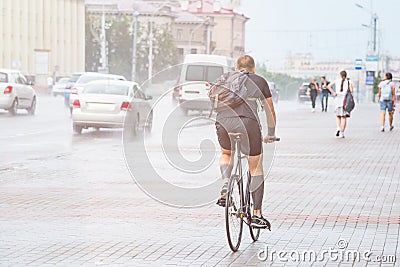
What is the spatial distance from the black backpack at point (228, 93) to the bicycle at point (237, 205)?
0.28m

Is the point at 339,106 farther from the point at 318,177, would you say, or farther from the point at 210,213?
the point at 210,213

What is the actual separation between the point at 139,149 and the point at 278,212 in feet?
32.9

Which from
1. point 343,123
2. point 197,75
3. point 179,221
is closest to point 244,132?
point 179,221

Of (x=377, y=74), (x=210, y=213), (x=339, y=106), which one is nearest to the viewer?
(x=210, y=213)

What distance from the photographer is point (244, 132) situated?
30.5 feet

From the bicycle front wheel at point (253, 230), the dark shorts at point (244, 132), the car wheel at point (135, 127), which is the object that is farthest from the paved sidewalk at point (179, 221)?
the car wheel at point (135, 127)

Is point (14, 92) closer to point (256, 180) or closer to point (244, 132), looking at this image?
point (256, 180)

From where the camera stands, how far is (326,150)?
2262 cm

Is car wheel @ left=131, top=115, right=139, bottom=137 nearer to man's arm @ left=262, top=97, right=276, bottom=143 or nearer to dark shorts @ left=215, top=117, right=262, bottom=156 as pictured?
man's arm @ left=262, top=97, right=276, bottom=143

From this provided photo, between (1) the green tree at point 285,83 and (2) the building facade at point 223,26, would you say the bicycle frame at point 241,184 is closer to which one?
(1) the green tree at point 285,83

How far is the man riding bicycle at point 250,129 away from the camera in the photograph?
30.5 ft

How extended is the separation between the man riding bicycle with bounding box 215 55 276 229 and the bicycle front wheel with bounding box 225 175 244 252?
0.25 feet

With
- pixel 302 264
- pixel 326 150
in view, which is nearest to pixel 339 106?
pixel 326 150

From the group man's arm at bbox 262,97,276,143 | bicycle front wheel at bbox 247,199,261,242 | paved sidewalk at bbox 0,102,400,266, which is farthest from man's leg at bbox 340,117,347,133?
man's arm at bbox 262,97,276,143
